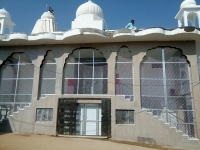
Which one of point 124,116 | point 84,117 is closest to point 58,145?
point 84,117

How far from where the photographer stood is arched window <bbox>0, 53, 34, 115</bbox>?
15055mm

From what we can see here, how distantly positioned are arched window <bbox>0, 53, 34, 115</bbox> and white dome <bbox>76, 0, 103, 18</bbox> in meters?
6.67

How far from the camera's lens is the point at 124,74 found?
571 inches

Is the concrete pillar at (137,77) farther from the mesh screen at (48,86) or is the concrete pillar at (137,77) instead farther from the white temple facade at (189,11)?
the mesh screen at (48,86)

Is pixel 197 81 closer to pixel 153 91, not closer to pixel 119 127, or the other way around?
pixel 153 91

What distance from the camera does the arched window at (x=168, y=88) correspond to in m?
13.4

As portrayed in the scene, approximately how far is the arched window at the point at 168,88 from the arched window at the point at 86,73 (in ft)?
10.1

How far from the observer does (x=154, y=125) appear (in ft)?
Answer: 41.3

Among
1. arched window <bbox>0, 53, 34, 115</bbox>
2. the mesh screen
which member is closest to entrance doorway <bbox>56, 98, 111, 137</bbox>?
the mesh screen

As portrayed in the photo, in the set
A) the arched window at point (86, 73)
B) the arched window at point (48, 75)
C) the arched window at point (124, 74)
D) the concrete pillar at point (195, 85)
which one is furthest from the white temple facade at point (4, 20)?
the concrete pillar at point (195, 85)

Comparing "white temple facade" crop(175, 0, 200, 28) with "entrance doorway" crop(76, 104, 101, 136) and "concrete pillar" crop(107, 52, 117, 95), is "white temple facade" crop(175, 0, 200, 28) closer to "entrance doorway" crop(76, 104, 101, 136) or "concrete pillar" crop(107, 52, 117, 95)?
"concrete pillar" crop(107, 52, 117, 95)

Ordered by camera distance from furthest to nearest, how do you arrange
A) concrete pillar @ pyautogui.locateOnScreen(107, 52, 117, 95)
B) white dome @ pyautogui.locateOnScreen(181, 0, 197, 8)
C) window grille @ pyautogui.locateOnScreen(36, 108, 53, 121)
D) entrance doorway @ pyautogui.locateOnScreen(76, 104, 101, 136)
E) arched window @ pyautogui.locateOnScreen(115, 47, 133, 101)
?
white dome @ pyautogui.locateOnScreen(181, 0, 197, 8) < arched window @ pyautogui.locateOnScreen(115, 47, 133, 101) < concrete pillar @ pyautogui.locateOnScreen(107, 52, 117, 95) < window grille @ pyautogui.locateOnScreen(36, 108, 53, 121) < entrance doorway @ pyautogui.locateOnScreen(76, 104, 101, 136)

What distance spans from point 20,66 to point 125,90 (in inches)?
346

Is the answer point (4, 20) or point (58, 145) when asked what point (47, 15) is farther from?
point (58, 145)
